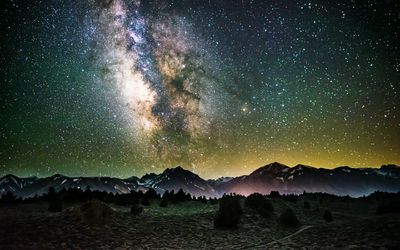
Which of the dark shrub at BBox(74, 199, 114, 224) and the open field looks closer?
the open field

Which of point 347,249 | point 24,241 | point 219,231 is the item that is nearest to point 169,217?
point 219,231

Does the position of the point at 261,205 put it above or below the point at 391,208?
above

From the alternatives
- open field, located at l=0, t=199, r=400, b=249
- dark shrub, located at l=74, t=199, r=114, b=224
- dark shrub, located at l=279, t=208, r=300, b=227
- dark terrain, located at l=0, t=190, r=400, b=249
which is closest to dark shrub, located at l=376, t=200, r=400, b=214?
dark terrain, located at l=0, t=190, r=400, b=249

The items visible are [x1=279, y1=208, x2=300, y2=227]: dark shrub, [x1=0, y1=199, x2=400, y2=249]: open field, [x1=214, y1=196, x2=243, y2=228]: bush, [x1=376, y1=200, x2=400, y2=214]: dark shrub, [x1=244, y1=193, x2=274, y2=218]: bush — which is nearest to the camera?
[x1=0, y1=199, x2=400, y2=249]: open field

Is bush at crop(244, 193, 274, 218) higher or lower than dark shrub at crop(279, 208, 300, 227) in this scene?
higher

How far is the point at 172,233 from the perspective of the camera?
69.8 ft

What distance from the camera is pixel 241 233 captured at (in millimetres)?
22234

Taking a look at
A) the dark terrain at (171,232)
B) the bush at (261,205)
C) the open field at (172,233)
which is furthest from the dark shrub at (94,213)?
the bush at (261,205)

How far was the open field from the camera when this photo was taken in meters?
16.7

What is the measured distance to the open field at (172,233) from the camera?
1673 cm

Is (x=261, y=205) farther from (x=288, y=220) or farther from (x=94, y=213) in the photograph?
(x=94, y=213)

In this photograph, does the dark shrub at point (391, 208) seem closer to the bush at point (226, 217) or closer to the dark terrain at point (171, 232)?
the dark terrain at point (171, 232)

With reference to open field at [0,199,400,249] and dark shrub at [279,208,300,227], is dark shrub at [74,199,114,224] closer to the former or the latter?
open field at [0,199,400,249]

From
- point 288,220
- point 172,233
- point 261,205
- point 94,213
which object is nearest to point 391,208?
point 288,220
